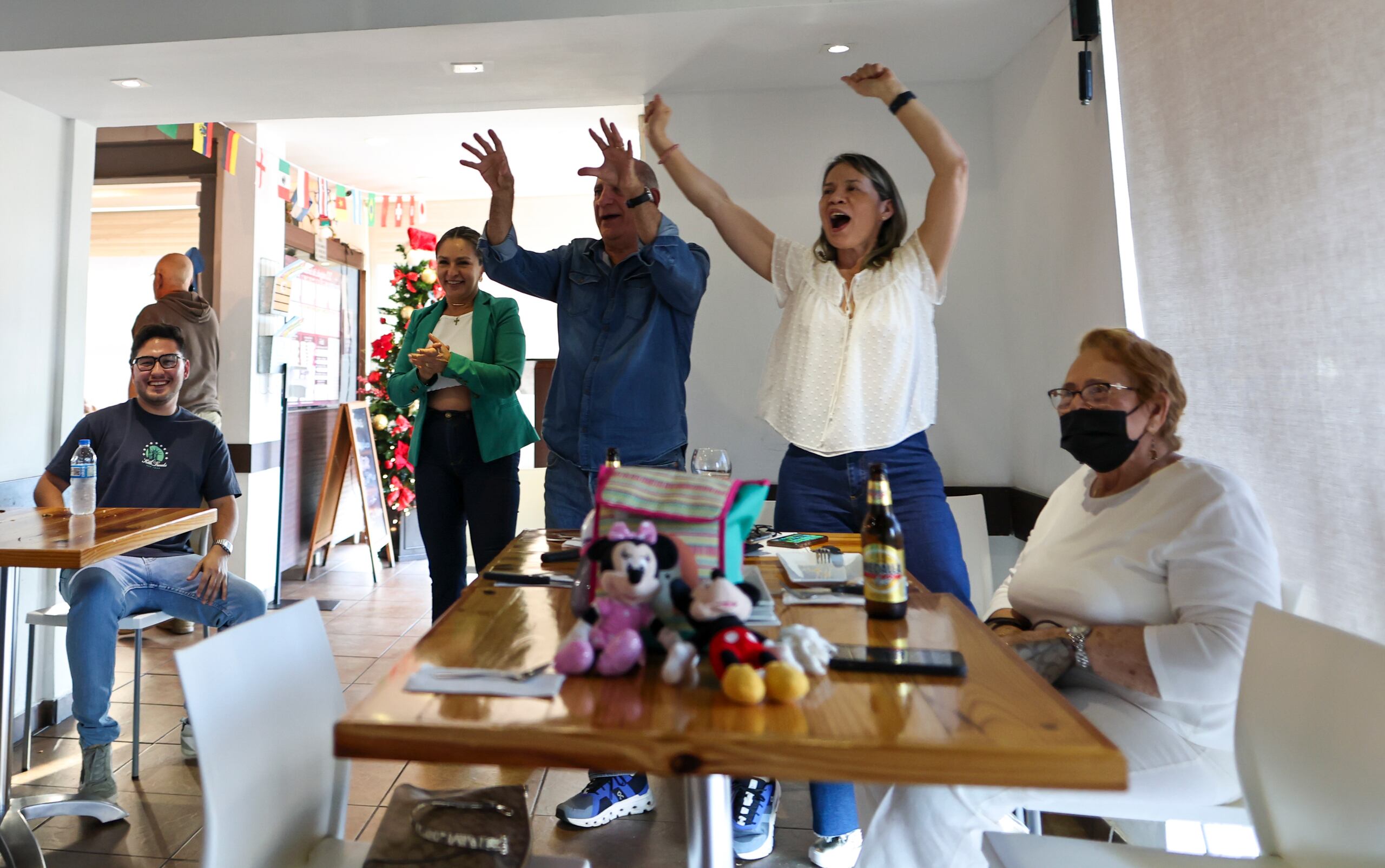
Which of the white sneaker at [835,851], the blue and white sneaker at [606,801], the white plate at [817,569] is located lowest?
the white sneaker at [835,851]

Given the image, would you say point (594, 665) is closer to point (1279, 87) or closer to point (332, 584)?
point (1279, 87)

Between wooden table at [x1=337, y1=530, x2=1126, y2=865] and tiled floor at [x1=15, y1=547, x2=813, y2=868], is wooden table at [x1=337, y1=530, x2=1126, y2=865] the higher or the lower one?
the higher one

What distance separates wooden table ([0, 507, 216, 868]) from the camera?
5.97 feet

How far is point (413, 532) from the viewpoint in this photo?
588cm

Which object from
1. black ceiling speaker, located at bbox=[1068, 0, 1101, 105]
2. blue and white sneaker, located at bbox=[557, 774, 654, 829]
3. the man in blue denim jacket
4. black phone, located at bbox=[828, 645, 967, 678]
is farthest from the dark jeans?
black ceiling speaker, located at bbox=[1068, 0, 1101, 105]

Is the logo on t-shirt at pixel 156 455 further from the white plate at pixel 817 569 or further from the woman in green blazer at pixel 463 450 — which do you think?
the white plate at pixel 817 569

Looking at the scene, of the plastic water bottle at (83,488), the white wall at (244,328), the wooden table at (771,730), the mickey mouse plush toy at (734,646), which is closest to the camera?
the wooden table at (771,730)

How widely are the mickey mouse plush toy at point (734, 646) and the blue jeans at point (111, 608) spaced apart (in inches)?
80.7

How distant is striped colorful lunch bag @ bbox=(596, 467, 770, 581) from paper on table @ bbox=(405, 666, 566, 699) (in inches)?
7.3

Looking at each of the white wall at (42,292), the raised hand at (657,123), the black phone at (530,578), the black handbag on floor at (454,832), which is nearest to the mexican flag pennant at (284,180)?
the white wall at (42,292)

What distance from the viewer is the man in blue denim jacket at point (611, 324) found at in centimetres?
213

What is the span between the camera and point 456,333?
286 cm

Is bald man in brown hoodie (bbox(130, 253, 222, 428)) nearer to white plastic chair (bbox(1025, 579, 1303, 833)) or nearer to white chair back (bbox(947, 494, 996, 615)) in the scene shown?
white chair back (bbox(947, 494, 996, 615))

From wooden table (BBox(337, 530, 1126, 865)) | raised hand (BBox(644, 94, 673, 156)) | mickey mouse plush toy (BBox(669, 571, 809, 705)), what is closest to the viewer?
wooden table (BBox(337, 530, 1126, 865))
